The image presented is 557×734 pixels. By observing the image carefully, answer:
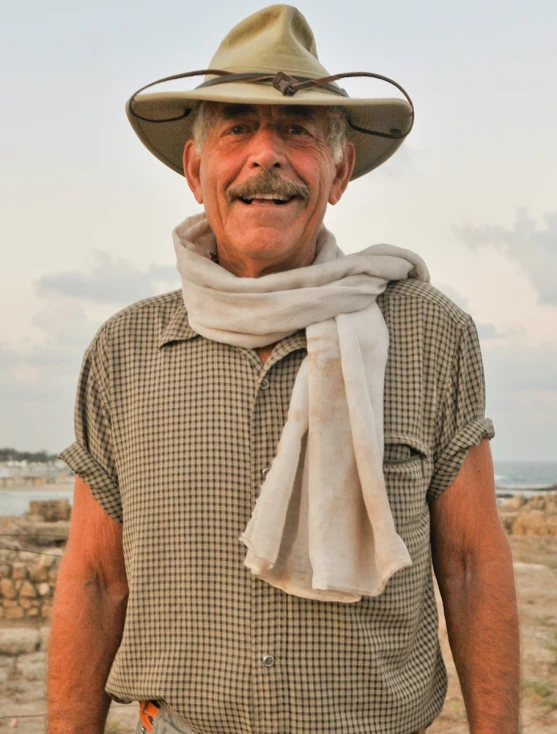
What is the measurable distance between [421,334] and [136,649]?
1016 millimetres

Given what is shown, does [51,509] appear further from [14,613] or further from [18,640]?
[18,640]

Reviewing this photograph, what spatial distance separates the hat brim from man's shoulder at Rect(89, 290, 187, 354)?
495 millimetres

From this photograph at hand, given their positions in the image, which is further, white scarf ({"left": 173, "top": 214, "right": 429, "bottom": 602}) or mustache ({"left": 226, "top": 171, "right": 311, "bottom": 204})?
mustache ({"left": 226, "top": 171, "right": 311, "bottom": 204})

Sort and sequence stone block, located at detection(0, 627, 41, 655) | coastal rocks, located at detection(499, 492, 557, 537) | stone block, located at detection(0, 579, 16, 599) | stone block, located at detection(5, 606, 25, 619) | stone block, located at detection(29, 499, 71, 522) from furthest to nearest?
coastal rocks, located at detection(499, 492, 557, 537) < stone block, located at detection(29, 499, 71, 522) < stone block, located at detection(0, 579, 16, 599) < stone block, located at detection(5, 606, 25, 619) < stone block, located at detection(0, 627, 41, 655)

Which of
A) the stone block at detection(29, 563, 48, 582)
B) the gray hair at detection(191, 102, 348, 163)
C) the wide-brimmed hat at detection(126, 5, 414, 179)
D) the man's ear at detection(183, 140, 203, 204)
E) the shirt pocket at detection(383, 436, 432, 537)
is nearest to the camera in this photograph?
the shirt pocket at detection(383, 436, 432, 537)

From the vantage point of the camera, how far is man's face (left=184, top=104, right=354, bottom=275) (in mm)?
2059

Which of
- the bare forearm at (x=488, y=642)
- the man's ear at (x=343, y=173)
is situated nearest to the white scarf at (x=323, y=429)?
the man's ear at (x=343, y=173)

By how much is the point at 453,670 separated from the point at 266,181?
12.8ft

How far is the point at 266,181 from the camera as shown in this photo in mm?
2043

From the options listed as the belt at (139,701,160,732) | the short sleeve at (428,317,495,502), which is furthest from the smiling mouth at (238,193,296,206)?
the belt at (139,701,160,732)

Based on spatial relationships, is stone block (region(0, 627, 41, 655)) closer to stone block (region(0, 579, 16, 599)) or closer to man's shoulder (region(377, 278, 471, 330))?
stone block (region(0, 579, 16, 599))

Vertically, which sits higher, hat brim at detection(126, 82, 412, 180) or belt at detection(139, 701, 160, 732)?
hat brim at detection(126, 82, 412, 180)

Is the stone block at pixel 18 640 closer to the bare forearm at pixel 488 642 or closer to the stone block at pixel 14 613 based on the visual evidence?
the stone block at pixel 14 613

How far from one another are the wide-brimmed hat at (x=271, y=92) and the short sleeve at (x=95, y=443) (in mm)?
663
